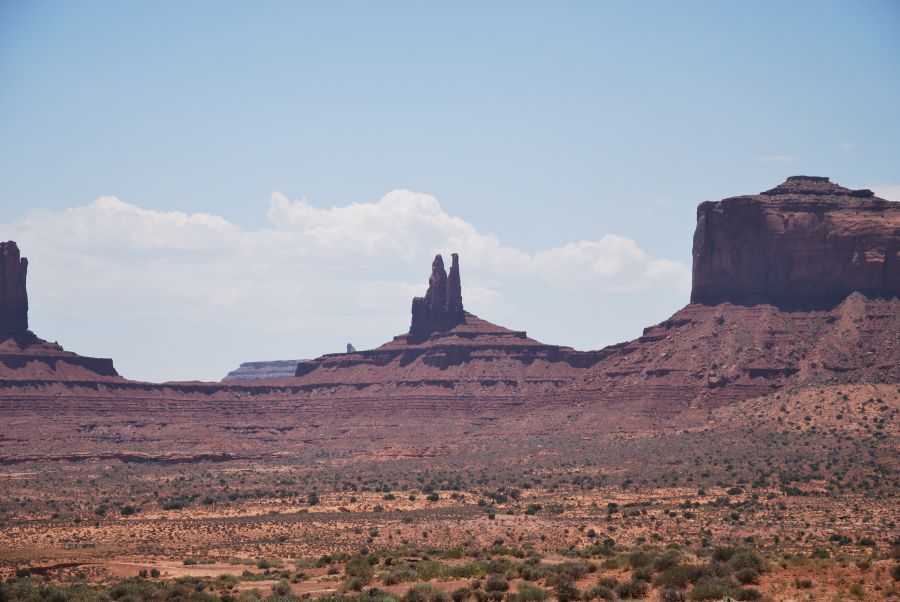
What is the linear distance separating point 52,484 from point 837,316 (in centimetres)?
8059

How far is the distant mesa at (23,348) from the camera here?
152500 mm

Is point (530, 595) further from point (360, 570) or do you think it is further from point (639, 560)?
point (360, 570)

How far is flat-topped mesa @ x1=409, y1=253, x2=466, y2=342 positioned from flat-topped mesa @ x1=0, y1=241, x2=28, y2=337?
54.5 meters

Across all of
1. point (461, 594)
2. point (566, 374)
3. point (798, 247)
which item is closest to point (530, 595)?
point (461, 594)

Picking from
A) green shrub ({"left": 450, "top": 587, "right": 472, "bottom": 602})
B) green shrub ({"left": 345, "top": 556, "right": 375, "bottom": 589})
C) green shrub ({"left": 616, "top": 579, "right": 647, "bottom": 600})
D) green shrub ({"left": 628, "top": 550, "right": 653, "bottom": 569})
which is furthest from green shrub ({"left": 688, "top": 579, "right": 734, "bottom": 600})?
green shrub ({"left": 345, "top": 556, "right": 375, "bottom": 589})

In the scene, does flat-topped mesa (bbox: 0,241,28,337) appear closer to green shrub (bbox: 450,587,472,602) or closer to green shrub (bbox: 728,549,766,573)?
green shrub (bbox: 450,587,472,602)

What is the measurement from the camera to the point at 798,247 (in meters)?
136

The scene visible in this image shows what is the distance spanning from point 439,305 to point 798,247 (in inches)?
2367

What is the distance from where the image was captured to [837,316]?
13075 centimetres

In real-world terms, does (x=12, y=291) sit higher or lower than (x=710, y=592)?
higher

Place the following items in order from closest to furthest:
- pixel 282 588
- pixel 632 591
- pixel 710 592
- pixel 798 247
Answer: pixel 710 592 → pixel 632 591 → pixel 282 588 → pixel 798 247

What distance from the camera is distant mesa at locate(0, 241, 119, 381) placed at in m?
152

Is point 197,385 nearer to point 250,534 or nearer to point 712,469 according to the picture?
point 712,469

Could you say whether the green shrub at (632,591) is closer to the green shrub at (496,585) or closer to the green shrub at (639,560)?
the green shrub at (639,560)
